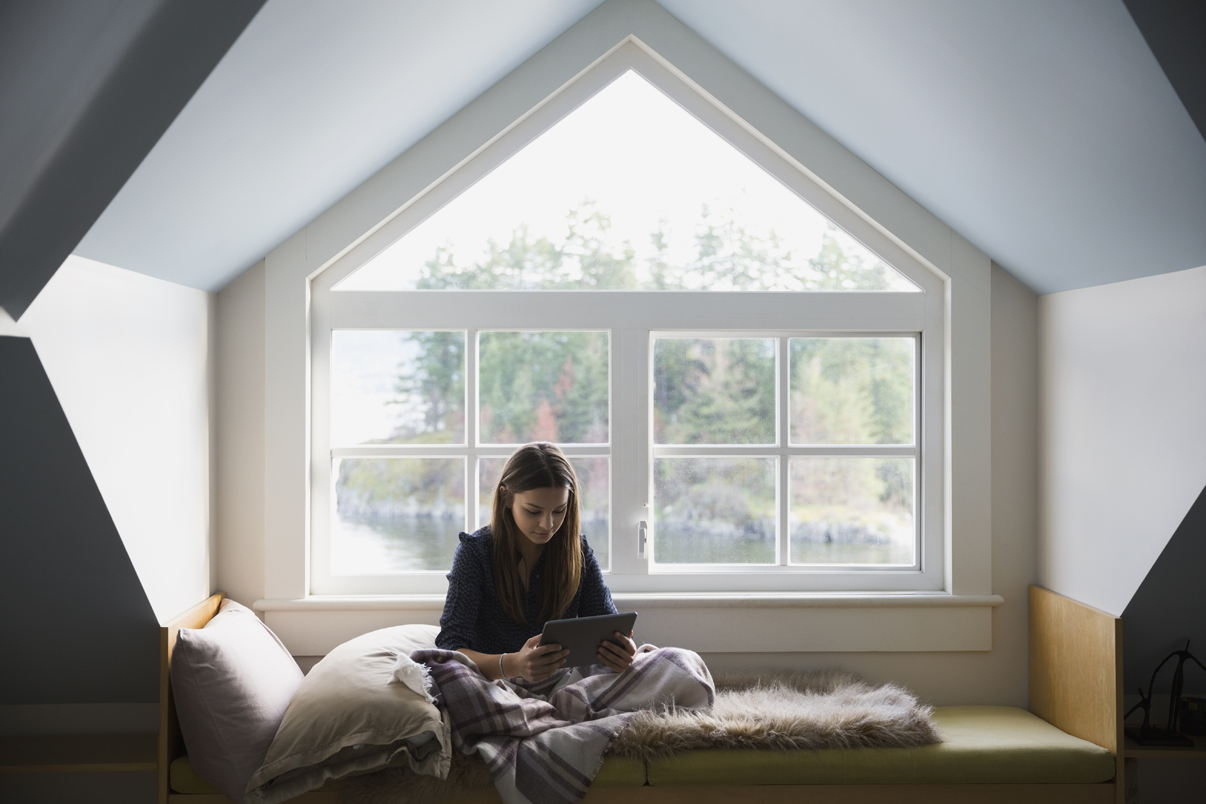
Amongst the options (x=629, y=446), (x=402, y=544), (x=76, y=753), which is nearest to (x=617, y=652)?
(x=629, y=446)

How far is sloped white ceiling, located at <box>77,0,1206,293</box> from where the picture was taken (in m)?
1.89

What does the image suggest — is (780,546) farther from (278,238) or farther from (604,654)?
(278,238)

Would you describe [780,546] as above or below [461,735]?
above

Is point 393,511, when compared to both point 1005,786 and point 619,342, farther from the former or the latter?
point 1005,786

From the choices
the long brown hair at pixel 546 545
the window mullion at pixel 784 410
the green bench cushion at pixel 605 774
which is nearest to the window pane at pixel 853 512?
the window mullion at pixel 784 410

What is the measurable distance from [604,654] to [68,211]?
70.4 inches

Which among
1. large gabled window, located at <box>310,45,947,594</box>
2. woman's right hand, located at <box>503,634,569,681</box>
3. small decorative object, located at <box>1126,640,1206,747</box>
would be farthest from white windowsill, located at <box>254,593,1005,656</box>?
woman's right hand, located at <box>503,634,569,681</box>

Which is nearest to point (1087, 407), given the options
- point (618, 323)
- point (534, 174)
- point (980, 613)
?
point (980, 613)

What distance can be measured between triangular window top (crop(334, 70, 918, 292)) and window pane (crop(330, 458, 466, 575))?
678 mm

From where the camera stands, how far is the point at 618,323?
9.99 feet

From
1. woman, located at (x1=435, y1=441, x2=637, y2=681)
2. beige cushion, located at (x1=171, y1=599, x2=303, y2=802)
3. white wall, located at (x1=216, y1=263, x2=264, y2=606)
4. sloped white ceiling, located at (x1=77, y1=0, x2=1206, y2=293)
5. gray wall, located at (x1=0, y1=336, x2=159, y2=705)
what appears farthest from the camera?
white wall, located at (x1=216, y1=263, x2=264, y2=606)

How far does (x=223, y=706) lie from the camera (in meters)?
2.22

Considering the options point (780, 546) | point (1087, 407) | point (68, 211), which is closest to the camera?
point (68, 211)

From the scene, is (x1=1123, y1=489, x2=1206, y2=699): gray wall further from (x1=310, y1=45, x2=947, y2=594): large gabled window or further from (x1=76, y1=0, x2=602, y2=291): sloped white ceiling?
(x1=76, y1=0, x2=602, y2=291): sloped white ceiling
